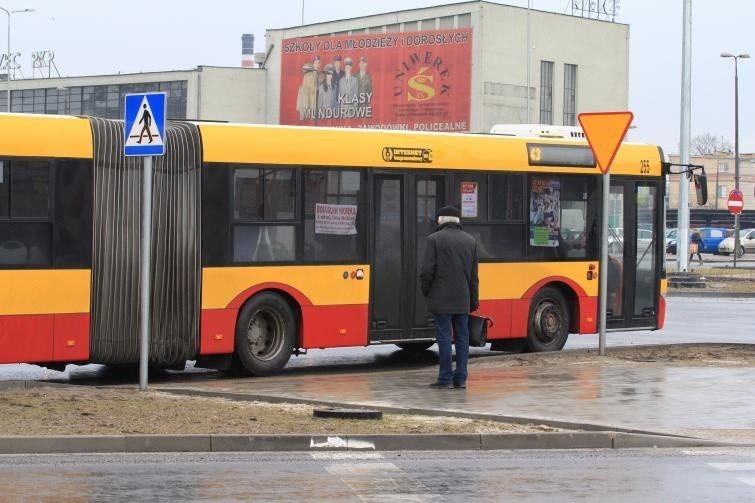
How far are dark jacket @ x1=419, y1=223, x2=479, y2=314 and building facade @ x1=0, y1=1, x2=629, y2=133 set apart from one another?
211 ft

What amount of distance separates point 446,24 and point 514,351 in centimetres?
6644

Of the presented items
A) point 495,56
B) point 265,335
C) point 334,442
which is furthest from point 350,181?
point 495,56

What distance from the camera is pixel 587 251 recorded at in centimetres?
2020

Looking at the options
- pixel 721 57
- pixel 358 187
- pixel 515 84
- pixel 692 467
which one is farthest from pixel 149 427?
pixel 515 84

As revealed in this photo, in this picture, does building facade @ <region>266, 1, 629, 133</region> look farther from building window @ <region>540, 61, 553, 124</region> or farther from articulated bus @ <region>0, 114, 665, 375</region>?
articulated bus @ <region>0, 114, 665, 375</region>

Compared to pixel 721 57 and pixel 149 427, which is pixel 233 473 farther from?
pixel 721 57

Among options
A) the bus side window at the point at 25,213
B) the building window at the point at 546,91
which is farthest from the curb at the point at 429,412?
the building window at the point at 546,91

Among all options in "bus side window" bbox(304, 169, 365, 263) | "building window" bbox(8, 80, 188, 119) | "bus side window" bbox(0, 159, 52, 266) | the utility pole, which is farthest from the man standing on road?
"building window" bbox(8, 80, 188, 119)

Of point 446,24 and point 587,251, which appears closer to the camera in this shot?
point 587,251

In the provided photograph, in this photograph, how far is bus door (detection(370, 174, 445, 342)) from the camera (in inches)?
707

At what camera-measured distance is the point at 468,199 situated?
18781 mm

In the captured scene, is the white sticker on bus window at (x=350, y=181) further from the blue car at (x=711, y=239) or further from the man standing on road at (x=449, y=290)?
the blue car at (x=711, y=239)

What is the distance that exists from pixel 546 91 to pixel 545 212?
67.6 metres

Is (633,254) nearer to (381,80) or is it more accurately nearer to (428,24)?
(428,24)
